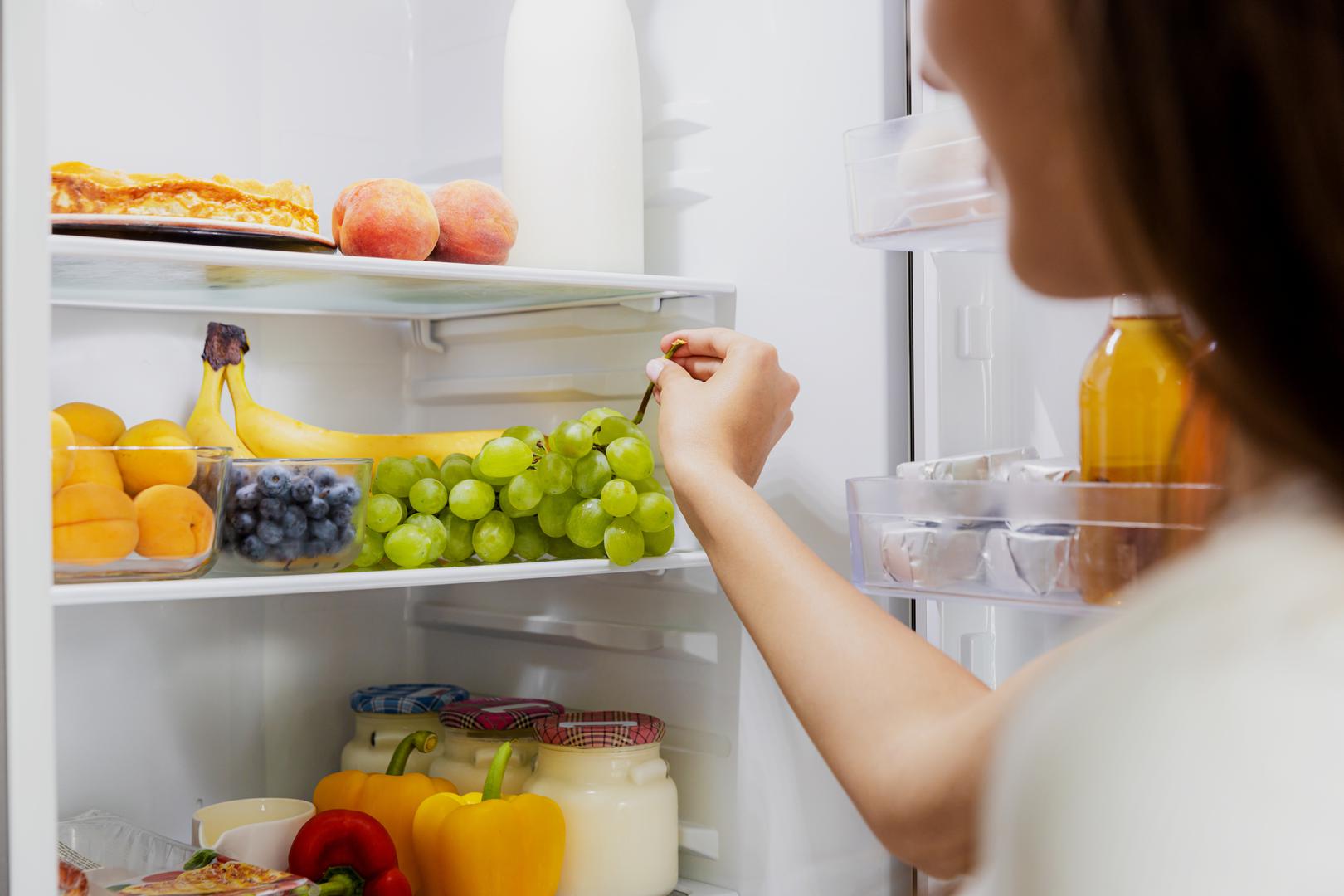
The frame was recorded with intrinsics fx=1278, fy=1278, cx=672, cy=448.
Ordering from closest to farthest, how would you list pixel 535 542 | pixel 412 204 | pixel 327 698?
pixel 412 204, pixel 535 542, pixel 327 698

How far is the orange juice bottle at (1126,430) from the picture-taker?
89cm

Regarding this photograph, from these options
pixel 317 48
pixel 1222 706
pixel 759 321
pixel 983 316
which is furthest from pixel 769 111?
pixel 1222 706

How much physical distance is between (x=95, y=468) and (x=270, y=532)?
0.16 m

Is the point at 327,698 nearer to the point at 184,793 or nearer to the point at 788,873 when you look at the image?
the point at 184,793

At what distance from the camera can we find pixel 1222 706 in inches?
11.3

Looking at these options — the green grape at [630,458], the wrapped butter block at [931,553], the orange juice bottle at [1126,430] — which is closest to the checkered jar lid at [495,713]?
the green grape at [630,458]

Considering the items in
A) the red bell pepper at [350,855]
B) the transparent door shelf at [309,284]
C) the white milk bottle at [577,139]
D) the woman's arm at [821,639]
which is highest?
the white milk bottle at [577,139]

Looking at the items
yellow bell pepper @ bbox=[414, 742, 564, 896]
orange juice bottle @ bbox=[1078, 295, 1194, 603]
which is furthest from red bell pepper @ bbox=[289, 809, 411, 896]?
orange juice bottle @ bbox=[1078, 295, 1194, 603]

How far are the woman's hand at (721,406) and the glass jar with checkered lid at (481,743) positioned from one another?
1.41ft

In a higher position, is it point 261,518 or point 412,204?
point 412,204

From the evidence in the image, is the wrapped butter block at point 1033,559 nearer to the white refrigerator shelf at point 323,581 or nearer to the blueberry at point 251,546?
the white refrigerator shelf at point 323,581

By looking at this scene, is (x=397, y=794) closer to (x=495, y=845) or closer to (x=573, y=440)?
(x=495, y=845)

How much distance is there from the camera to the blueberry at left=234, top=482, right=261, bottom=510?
106 centimetres

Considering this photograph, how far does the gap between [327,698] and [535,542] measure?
490 mm
